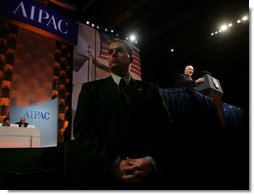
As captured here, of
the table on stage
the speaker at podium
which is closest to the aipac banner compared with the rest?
the table on stage

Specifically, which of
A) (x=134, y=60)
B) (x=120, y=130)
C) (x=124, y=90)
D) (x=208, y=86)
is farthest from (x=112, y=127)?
(x=134, y=60)

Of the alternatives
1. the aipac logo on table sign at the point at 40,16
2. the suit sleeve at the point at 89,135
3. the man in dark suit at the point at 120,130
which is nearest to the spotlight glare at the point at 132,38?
the aipac logo on table sign at the point at 40,16

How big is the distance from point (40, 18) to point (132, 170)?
308 cm

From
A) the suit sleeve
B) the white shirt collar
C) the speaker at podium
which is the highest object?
the speaker at podium

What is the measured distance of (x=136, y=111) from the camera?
3.27 feet

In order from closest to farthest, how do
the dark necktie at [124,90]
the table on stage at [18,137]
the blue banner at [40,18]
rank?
1. the dark necktie at [124,90]
2. the table on stage at [18,137]
3. the blue banner at [40,18]

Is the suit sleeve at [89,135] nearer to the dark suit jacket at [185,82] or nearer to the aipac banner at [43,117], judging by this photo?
the dark suit jacket at [185,82]

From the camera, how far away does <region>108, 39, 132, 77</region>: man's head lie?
1049 millimetres

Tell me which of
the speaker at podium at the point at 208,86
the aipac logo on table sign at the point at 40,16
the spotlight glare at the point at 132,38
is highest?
the spotlight glare at the point at 132,38

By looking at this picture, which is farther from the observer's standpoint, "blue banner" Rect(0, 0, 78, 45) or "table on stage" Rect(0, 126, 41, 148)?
"blue banner" Rect(0, 0, 78, 45)

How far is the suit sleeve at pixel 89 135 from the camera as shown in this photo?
90 cm

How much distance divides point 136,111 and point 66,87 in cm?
383

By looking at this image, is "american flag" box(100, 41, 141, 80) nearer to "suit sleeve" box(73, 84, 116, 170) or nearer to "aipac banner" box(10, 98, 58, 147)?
"aipac banner" box(10, 98, 58, 147)

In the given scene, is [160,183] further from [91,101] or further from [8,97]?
[8,97]
